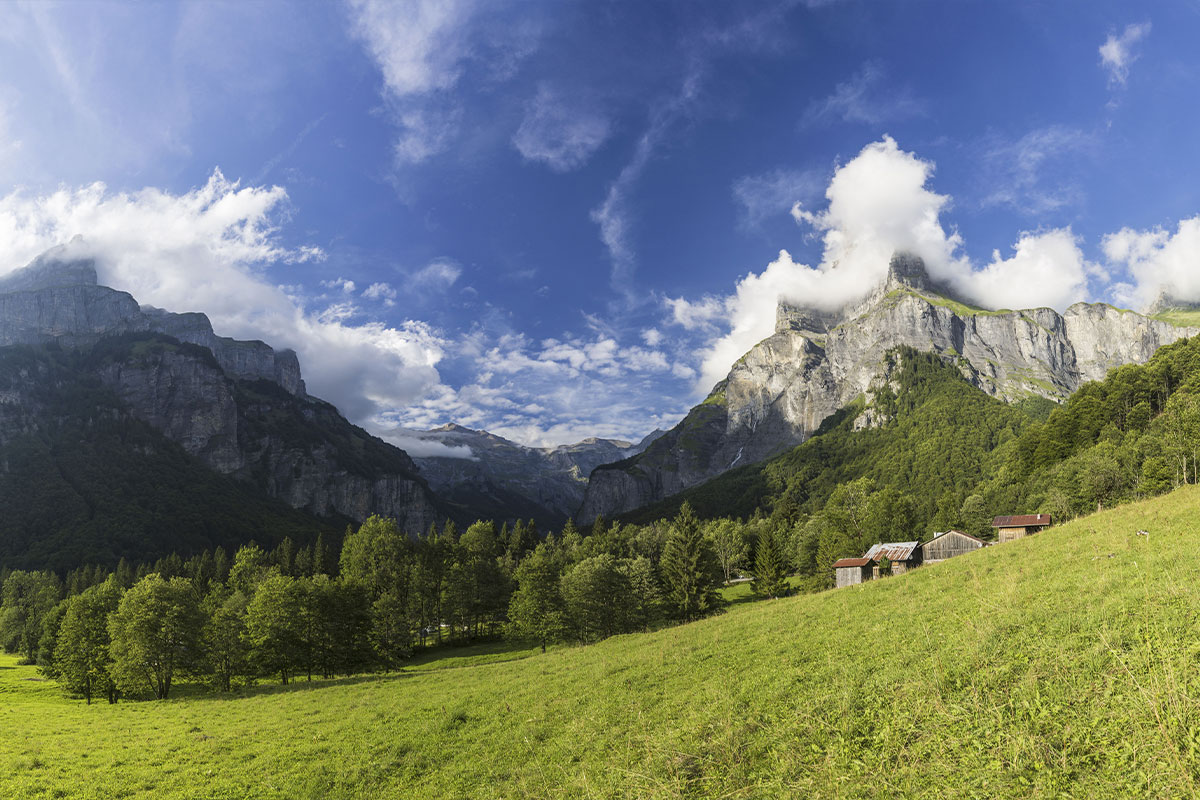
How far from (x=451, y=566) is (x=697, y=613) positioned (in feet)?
124

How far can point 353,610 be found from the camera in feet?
183

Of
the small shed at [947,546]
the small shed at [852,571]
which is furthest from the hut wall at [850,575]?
the small shed at [947,546]

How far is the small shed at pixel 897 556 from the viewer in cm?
6906

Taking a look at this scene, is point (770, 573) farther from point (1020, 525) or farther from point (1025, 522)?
point (1025, 522)

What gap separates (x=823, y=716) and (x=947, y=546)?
253 feet

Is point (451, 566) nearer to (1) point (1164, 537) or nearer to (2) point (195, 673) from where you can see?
(2) point (195, 673)

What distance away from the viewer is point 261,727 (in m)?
26.5

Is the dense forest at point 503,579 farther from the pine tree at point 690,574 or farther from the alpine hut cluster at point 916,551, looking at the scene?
the alpine hut cluster at point 916,551

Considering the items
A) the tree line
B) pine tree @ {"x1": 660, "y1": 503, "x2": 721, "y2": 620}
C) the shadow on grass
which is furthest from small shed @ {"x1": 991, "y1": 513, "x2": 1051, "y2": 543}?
the shadow on grass

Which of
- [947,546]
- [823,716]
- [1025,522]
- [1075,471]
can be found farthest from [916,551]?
[823,716]

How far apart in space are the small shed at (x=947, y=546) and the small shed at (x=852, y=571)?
14.1m

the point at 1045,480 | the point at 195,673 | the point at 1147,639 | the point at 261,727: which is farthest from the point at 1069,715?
the point at 1045,480

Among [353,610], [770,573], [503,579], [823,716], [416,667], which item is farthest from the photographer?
[503,579]

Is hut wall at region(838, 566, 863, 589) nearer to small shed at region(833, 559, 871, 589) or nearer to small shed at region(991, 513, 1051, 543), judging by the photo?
small shed at region(833, 559, 871, 589)
